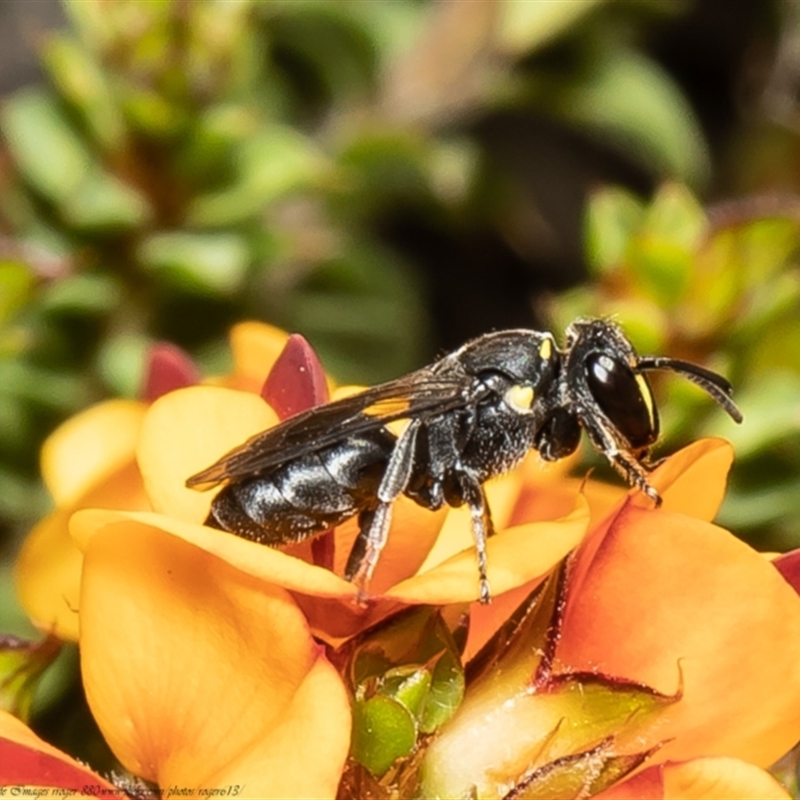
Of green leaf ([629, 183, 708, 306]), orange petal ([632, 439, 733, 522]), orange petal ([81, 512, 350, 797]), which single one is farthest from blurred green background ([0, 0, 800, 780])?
orange petal ([632, 439, 733, 522])

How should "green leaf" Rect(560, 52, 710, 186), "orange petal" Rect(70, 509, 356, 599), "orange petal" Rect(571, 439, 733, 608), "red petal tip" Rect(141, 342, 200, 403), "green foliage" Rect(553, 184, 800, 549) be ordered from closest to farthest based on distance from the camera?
"orange petal" Rect(70, 509, 356, 599), "orange petal" Rect(571, 439, 733, 608), "red petal tip" Rect(141, 342, 200, 403), "green foliage" Rect(553, 184, 800, 549), "green leaf" Rect(560, 52, 710, 186)

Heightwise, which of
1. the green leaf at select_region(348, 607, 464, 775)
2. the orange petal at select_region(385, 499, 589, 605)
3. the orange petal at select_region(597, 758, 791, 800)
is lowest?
the orange petal at select_region(597, 758, 791, 800)

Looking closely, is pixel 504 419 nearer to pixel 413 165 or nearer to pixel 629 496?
pixel 629 496

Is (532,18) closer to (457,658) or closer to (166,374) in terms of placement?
(166,374)

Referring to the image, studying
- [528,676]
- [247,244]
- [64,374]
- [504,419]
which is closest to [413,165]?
[247,244]

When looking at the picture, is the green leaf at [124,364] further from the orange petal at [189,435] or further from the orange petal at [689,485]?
the orange petal at [689,485]

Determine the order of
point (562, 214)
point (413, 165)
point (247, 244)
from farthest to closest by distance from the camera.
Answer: point (562, 214), point (413, 165), point (247, 244)

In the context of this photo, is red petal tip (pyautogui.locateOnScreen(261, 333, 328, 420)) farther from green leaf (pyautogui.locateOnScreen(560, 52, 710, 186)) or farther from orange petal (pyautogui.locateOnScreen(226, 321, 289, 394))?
green leaf (pyautogui.locateOnScreen(560, 52, 710, 186))

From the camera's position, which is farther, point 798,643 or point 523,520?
point 523,520
